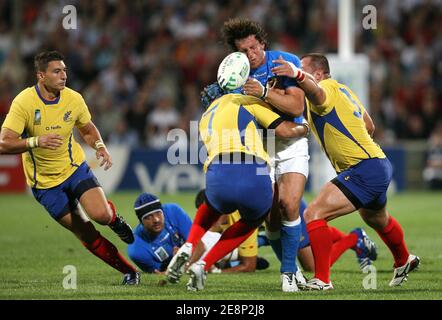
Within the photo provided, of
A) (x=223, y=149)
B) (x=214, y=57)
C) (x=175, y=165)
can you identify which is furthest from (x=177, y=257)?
(x=214, y=57)

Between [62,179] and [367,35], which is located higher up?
[367,35]

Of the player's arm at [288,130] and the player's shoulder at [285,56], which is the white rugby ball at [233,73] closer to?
the player's arm at [288,130]

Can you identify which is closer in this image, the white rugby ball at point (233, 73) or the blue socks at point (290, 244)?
the white rugby ball at point (233, 73)

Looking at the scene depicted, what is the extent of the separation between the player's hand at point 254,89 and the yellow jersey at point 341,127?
815mm

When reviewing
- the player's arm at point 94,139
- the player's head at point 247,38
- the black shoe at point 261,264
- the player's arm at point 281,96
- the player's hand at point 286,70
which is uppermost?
the player's head at point 247,38

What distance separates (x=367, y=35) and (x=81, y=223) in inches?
578

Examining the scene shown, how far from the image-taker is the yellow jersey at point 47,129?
878 centimetres

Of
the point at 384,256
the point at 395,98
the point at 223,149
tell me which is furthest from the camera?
the point at 395,98

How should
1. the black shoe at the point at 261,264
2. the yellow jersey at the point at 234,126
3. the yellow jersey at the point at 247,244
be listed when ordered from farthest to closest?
the black shoe at the point at 261,264 < the yellow jersey at the point at 247,244 < the yellow jersey at the point at 234,126

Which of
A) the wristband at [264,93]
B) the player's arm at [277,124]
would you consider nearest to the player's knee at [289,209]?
the player's arm at [277,124]

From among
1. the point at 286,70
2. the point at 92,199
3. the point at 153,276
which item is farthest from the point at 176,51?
the point at 286,70

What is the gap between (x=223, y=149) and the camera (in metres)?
7.58

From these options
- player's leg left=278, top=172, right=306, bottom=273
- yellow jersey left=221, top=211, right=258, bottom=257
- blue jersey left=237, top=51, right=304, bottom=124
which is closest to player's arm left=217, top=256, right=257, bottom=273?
yellow jersey left=221, top=211, right=258, bottom=257

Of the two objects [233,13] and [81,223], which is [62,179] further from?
[233,13]
